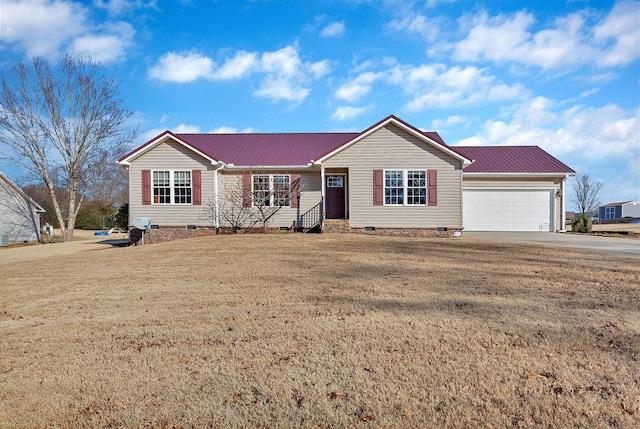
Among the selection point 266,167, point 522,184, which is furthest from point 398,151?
point 522,184

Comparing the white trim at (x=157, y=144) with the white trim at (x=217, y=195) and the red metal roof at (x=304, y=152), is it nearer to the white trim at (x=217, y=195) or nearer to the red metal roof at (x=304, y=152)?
the white trim at (x=217, y=195)

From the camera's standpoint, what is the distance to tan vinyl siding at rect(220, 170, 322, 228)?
1759 centimetres

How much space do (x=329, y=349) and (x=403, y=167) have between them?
13288 millimetres

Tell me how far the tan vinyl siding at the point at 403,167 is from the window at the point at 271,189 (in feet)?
7.80

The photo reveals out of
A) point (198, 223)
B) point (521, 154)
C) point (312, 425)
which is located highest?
point (521, 154)

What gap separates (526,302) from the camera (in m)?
5.57

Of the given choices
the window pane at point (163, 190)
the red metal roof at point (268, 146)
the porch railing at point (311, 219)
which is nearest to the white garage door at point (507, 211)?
the red metal roof at point (268, 146)

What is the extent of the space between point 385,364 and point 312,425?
1109mm

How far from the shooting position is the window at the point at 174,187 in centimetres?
1702

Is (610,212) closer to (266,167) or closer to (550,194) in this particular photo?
(550,194)

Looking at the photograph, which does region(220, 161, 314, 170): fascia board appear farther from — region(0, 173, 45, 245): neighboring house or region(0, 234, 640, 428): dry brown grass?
region(0, 173, 45, 245): neighboring house

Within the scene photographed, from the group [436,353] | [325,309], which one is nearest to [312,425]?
[436,353]

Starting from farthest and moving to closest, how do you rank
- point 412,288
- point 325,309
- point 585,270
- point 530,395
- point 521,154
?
point 521,154 < point 585,270 < point 412,288 < point 325,309 < point 530,395

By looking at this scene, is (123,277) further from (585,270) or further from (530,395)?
(585,270)
